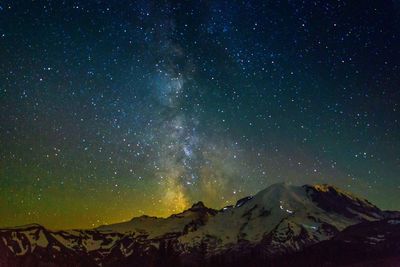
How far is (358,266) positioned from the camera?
628ft

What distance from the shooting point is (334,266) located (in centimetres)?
19912

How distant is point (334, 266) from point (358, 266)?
36.1ft

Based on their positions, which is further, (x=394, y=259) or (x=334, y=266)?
(x=334, y=266)

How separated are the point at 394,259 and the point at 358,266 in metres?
14.2

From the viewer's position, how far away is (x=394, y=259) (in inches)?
7367

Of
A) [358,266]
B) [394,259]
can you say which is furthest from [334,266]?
[394,259]

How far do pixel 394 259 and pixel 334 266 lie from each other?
969 inches

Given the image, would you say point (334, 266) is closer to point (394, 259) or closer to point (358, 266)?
point (358, 266)
